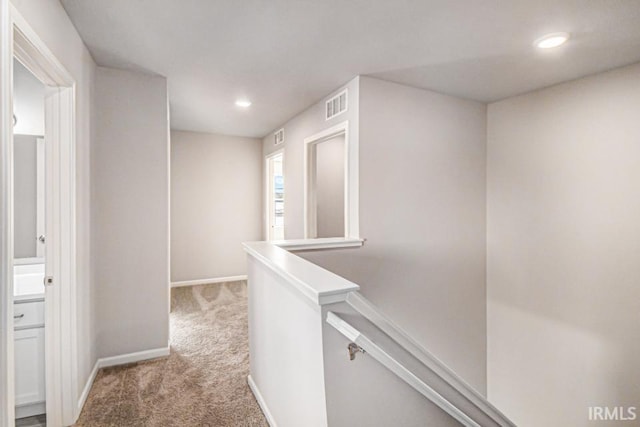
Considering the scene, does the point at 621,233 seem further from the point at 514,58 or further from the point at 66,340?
the point at 66,340

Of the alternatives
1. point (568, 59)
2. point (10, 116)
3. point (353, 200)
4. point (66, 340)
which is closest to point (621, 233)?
point (568, 59)

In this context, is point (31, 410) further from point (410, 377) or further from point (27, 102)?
point (410, 377)

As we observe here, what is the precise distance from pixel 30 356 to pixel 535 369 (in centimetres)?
424

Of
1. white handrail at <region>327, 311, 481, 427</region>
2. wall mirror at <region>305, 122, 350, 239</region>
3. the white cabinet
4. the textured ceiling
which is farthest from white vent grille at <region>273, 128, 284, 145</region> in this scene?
white handrail at <region>327, 311, 481, 427</region>

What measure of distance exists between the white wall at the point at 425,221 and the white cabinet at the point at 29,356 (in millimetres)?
1833

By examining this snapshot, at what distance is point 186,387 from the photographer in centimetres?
236

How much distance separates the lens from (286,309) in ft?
5.13

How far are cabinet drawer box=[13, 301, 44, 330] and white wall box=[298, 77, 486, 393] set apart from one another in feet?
5.91

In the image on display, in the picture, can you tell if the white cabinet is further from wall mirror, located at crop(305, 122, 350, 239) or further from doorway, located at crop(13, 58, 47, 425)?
wall mirror, located at crop(305, 122, 350, 239)

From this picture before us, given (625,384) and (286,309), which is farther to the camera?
(625,384)

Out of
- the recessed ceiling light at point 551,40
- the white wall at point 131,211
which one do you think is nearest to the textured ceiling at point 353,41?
the recessed ceiling light at point 551,40

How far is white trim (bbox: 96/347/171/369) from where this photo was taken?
2619mm

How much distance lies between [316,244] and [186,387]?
144 cm

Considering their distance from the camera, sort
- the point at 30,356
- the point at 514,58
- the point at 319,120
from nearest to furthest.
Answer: the point at 30,356
the point at 514,58
the point at 319,120
